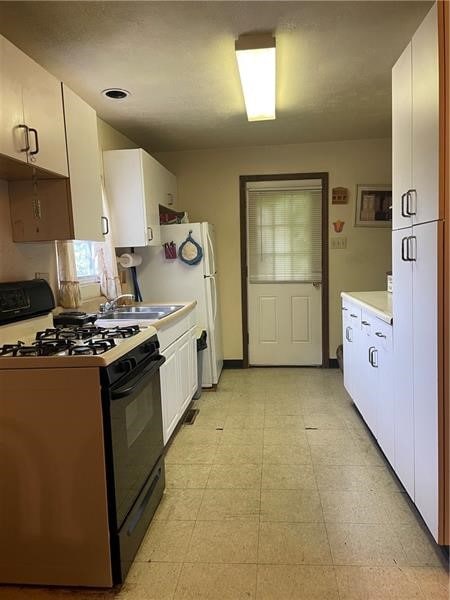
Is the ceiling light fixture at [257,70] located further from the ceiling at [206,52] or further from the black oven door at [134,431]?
the black oven door at [134,431]

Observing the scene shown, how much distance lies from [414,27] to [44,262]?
2.27m

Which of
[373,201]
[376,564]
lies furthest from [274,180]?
[376,564]

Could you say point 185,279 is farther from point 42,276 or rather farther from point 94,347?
point 94,347

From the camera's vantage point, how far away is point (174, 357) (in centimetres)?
284

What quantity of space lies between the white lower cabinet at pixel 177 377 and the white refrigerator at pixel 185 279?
1.25 feet

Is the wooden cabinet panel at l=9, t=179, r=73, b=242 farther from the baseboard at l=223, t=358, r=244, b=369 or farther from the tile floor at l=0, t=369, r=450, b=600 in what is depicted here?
the baseboard at l=223, t=358, r=244, b=369

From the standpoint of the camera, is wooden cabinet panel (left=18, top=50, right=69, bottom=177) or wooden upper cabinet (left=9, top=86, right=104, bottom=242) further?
wooden upper cabinet (left=9, top=86, right=104, bottom=242)

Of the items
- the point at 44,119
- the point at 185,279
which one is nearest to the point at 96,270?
the point at 185,279

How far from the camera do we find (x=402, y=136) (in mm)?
1962

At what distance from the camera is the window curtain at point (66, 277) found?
250cm

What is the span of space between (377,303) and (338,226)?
192 centimetres

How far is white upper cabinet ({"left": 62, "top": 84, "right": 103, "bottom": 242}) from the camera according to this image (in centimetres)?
211

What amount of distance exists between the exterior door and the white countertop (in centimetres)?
128

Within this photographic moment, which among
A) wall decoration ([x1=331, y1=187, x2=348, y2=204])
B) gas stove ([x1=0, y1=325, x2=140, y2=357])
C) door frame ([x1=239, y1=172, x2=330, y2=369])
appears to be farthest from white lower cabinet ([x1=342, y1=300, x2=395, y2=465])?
wall decoration ([x1=331, y1=187, x2=348, y2=204])
